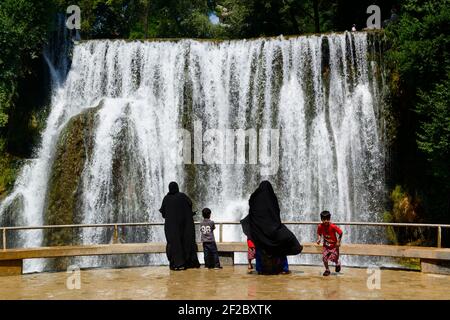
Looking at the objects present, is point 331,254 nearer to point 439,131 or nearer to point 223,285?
point 223,285

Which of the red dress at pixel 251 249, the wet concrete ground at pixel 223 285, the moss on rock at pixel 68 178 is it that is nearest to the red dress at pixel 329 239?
the wet concrete ground at pixel 223 285

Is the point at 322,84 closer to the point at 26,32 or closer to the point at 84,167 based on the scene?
the point at 84,167

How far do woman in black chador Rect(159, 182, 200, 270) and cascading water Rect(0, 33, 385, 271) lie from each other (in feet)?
Answer: 33.3

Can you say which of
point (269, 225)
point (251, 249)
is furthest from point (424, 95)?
point (269, 225)

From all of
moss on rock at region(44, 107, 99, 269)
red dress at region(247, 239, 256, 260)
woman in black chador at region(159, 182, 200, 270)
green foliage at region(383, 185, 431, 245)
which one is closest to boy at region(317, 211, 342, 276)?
red dress at region(247, 239, 256, 260)

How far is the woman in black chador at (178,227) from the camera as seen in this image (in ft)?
41.8

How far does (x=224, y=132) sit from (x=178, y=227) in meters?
13.8

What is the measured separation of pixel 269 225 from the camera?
11484mm

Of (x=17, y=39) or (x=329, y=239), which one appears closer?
(x=329, y=239)

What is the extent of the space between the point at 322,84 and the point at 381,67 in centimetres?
253

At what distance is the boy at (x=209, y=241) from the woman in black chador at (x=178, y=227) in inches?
9.4

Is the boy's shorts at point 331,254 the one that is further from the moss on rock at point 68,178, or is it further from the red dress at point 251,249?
the moss on rock at point 68,178

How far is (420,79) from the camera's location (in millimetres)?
23016

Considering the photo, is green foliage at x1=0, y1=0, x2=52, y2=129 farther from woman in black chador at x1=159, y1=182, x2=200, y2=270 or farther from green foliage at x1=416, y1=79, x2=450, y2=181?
green foliage at x1=416, y1=79, x2=450, y2=181
